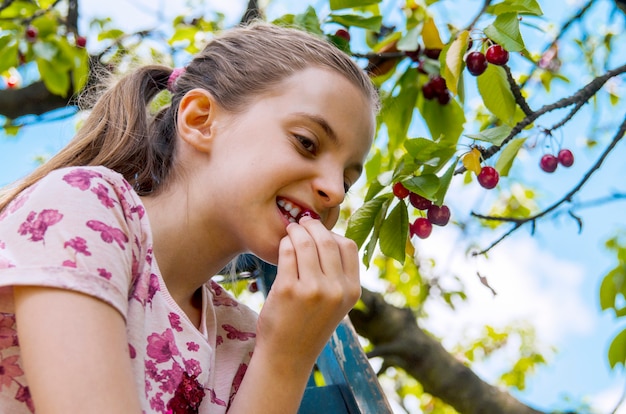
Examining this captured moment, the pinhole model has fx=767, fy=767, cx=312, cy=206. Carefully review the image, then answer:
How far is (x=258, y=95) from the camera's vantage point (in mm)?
1360

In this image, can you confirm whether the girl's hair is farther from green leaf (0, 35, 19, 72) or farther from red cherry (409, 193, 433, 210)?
green leaf (0, 35, 19, 72)

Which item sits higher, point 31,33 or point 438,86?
point 438,86

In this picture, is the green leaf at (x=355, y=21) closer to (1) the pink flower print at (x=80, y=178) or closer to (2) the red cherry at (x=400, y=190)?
(2) the red cherry at (x=400, y=190)

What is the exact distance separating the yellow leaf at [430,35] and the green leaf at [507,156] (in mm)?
517

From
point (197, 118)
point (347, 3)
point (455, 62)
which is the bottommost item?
point (197, 118)

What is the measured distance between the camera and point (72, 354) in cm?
89

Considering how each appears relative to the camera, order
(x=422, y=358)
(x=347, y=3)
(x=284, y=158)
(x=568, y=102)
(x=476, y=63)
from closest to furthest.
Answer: (x=284, y=158), (x=568, y=102), (x=476, y=63), (x=347, y=3), (x=422, y=358)

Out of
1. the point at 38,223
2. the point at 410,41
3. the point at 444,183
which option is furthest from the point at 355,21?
the point at 38,223

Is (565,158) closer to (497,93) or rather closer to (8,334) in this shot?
(497,93)

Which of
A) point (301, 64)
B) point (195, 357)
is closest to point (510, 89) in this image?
point (301, 64)

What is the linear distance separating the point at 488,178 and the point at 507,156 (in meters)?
0.07

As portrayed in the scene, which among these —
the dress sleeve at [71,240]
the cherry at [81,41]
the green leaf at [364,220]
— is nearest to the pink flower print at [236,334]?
the green leaf at [364,220]

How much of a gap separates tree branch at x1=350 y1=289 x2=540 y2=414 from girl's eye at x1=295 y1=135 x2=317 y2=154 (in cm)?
132

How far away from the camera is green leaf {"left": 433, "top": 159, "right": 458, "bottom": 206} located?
4.63 ft
